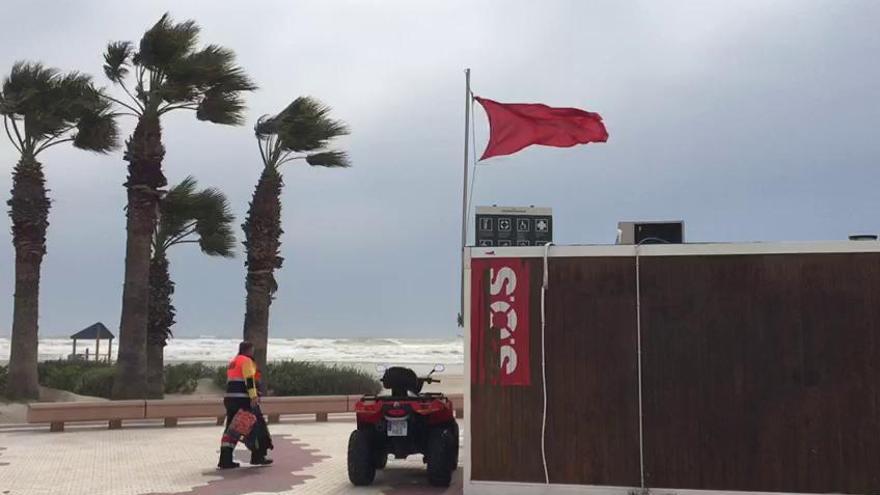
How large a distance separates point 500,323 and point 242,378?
155 inches

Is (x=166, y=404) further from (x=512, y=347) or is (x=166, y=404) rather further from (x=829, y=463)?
(x=829, y=463)

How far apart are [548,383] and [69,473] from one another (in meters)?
6.36

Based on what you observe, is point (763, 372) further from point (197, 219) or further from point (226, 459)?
point (197, 219)

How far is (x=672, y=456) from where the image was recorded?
323 inches

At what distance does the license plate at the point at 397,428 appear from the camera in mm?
9562

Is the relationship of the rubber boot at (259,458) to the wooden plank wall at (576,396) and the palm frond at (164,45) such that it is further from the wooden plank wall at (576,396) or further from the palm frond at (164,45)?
the palm frond at (164,45)

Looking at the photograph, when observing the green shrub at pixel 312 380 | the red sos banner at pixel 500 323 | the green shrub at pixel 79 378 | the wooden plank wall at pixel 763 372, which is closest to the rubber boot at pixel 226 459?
the red sos banner at pixel 500 323

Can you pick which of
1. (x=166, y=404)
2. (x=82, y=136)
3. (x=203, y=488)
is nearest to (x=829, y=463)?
(x=203, y=488)

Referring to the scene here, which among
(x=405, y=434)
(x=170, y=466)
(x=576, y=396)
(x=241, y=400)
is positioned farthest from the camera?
(x=170, y=466)

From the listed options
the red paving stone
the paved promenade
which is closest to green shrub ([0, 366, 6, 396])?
the paved promenade

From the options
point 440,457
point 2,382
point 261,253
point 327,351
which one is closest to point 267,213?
point 261,253

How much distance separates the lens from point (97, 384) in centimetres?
2119

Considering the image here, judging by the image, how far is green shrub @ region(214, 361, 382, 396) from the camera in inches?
931

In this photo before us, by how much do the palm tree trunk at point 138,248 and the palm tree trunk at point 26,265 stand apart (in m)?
1.97
